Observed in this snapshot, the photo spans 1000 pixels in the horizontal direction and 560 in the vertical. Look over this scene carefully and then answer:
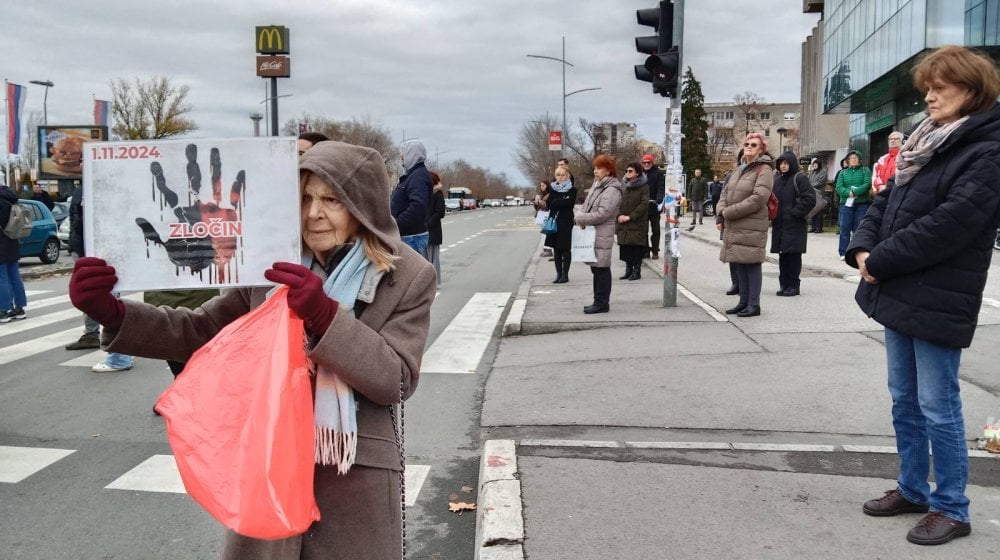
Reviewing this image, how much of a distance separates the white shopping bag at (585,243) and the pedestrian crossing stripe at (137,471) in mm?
4854

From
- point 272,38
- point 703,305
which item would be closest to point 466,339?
point 703,305

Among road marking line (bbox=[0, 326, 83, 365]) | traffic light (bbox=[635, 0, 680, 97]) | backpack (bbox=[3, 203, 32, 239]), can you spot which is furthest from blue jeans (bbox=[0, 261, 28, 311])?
traffic light (bbox=[635, 0, 680, 97])

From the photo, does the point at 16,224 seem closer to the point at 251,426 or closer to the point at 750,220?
the point at 750,220

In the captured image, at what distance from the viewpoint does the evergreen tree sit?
232ft

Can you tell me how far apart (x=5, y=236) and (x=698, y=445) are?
8.37 m

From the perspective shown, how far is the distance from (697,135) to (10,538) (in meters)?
72.4

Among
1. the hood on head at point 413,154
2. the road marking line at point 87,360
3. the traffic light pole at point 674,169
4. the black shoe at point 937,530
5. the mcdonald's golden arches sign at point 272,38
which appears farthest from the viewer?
the mcdonald's golden arches sign at point 272,38

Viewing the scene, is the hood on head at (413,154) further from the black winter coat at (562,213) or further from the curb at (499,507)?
the curb at (499,507)

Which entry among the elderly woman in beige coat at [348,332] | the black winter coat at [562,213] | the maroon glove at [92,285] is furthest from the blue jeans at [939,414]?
the black winter coat at [562,213]

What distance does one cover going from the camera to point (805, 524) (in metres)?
3.66

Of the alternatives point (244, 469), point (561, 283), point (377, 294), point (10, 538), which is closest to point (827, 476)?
point (377, 294)

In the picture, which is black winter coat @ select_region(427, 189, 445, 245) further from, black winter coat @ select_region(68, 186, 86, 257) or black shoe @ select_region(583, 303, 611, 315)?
black winter coat @ select_region(68, 186, 86, 257)

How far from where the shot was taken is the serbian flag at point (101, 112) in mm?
26308

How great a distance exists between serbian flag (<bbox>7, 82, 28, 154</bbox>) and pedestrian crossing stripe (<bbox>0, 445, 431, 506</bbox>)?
1002 inches
